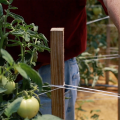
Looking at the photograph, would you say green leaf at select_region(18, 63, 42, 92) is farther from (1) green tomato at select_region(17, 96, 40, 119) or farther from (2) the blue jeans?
(2) the blue jeans

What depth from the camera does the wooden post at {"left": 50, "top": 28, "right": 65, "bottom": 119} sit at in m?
0.62

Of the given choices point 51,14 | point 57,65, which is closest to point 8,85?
point 57,65

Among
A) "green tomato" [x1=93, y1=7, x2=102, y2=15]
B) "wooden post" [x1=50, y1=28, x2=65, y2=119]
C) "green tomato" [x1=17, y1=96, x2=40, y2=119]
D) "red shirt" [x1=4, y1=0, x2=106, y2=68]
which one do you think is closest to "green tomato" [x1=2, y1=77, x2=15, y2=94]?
"green tomato" [x1=17, y1=96, x2=40, y2=119]

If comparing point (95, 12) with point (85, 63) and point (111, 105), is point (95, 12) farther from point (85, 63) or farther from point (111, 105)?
point (111, 105)

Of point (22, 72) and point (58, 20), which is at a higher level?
point (58, 20)

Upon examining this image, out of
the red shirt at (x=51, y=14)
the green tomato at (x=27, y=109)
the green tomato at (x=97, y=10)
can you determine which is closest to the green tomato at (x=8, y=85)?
the green tomato at (x=27, y=109)

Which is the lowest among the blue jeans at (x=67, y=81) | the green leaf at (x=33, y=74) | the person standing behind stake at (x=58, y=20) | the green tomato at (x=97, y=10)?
the blue jeans at (x=67, y=81)

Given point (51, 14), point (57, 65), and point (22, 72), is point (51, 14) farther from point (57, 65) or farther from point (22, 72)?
point (22, 72)

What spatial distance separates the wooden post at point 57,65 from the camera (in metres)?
0.62

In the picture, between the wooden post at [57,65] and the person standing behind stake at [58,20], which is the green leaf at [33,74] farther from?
the person standing behind stake at [58,20]

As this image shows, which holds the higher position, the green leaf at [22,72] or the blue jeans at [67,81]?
the green leaf at [22,72]

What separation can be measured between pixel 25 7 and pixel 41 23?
0.26ft

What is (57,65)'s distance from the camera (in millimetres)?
631

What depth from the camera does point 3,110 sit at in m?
0.41
